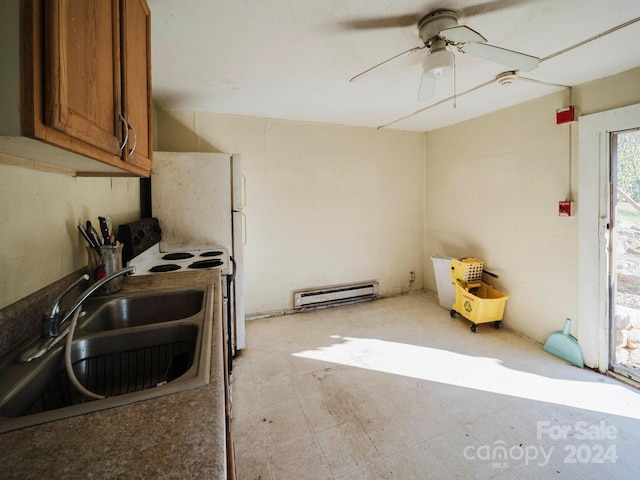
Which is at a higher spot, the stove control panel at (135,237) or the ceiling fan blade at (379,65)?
the ceiling fan blade at (379,65)

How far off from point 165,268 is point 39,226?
2.94ft

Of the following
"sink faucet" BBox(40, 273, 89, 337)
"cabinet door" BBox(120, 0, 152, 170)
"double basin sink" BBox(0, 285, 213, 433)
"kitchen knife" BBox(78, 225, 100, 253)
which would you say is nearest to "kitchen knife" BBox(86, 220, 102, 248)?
"kitchen knife" BBox(78, 225, 100, 253)

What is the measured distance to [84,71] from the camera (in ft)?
2.30

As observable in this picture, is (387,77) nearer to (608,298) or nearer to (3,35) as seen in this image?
(3,35)

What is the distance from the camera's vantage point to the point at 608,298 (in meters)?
2.21

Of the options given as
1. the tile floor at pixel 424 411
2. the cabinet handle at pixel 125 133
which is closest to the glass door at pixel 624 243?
the tile floor at pixel 424 411

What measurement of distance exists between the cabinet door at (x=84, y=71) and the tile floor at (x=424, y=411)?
1629 mm

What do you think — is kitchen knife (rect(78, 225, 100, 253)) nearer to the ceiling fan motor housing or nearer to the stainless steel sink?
the stainless steel sink

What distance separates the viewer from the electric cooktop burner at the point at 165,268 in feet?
6.20

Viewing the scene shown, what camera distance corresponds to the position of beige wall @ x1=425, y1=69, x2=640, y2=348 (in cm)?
239

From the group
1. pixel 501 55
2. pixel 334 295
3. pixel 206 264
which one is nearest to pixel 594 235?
pixel 501 55

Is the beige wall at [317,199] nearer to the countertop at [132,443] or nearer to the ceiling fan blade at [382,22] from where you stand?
the ceiling fan blade at [382,22]

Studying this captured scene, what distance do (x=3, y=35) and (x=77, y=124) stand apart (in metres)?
0.17

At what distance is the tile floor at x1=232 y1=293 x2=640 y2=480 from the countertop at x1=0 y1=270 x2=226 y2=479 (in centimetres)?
109
